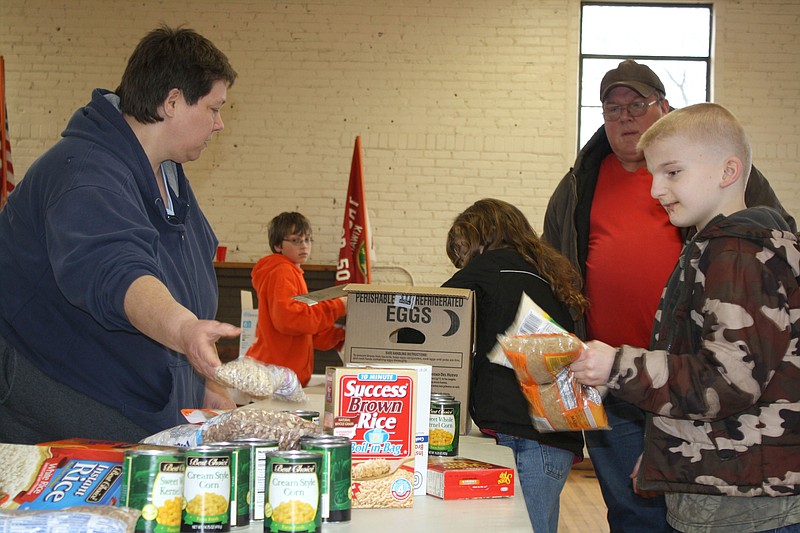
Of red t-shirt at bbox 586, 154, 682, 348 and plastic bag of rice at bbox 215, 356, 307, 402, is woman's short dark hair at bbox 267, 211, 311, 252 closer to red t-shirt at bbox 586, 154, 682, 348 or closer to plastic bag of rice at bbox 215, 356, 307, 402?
red t-shirt at bbox 586, 154, 682, 348

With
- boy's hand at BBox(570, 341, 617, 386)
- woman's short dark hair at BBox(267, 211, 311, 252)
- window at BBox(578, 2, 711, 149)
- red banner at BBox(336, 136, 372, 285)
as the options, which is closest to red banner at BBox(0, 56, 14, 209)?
woman's short dark hair at BBox(267, 211, 311, 252)

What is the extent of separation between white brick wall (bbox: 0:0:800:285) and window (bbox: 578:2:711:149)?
0.22 metres

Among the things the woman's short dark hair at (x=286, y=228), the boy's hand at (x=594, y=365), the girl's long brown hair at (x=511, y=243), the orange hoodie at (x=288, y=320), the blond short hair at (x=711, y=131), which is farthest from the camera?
the woman's short dark hair at (x=286, y=228)

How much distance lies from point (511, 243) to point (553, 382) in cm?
104

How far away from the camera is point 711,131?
5.88ft

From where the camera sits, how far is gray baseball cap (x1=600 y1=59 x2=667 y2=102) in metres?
2.96

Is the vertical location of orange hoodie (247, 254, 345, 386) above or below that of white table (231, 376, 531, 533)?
above

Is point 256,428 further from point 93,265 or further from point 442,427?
point 442,427

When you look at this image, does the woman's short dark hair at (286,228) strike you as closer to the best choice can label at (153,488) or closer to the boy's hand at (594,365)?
the boy's hand at (594,365)

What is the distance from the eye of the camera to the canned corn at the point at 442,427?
1.88m

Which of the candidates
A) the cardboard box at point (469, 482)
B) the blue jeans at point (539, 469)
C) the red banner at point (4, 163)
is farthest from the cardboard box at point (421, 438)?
the red banner at point (4, 163)

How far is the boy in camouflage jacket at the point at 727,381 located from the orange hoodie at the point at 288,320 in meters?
3.03

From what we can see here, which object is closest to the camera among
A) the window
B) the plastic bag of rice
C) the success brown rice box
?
the plastic bag of rice

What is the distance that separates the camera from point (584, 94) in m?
7.68
